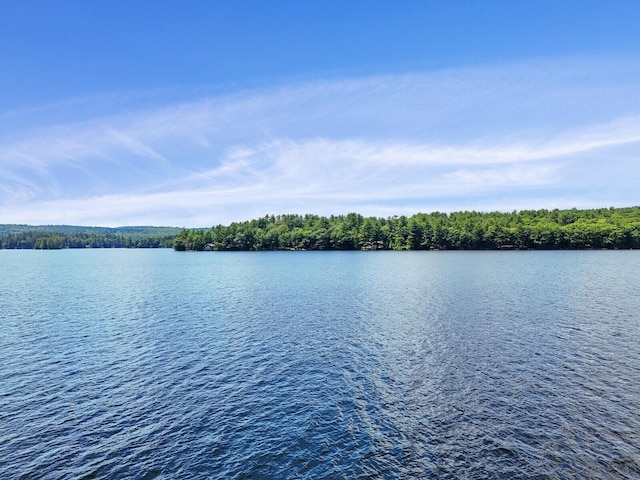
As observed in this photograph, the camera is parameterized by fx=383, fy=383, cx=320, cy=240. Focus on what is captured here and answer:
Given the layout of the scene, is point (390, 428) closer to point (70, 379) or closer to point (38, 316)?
point (70, 379)

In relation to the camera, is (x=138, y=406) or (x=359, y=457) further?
(x=138, y=406)

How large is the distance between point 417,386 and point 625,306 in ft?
139

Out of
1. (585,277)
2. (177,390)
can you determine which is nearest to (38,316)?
(177,390)

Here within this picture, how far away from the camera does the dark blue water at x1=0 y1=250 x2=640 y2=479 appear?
1870cm

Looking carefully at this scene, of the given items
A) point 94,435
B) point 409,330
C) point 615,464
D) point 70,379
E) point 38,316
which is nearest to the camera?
point 615,464

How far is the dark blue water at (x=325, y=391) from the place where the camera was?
61.4ft

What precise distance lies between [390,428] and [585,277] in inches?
3186

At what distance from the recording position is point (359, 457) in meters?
19.0

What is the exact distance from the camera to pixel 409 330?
A: 139 feet

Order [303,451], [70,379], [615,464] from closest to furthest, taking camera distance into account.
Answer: [615,464], [303,451], [70,379]

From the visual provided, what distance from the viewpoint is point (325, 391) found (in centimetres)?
2681

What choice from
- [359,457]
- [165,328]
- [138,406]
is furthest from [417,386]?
[165,328]

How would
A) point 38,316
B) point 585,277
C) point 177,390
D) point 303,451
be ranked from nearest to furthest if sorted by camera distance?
point 303,451
point 177,390
point 38,316
point 585,277

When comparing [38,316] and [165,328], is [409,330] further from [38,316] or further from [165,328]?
[38,316]
